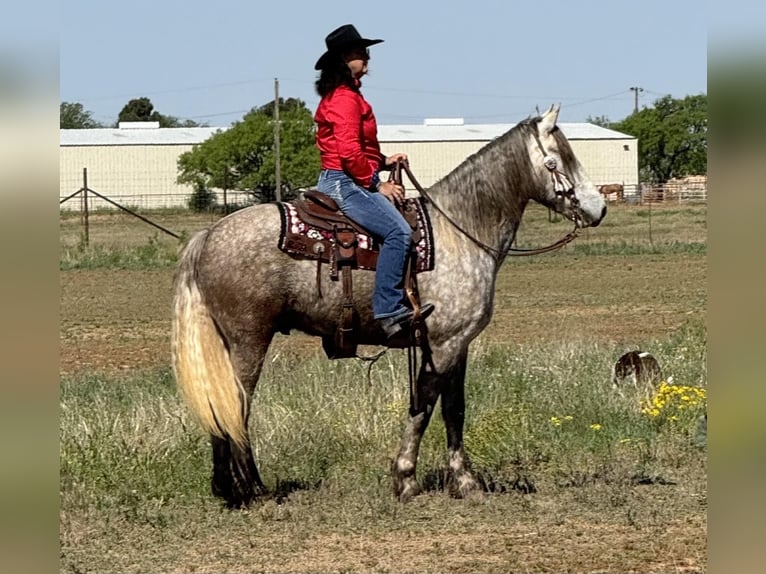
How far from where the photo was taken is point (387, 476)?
7.77m

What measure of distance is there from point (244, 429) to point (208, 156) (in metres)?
50.6

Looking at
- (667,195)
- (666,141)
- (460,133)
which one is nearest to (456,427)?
(667,195)

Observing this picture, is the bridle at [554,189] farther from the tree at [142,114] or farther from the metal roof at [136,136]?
the tree at [142,114]

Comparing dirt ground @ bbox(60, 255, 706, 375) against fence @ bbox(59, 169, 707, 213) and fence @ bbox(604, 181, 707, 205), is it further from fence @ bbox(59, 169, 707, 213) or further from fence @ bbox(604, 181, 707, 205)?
fence @ bbox(604, 181, 707, 205)

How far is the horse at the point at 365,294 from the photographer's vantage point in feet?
23.3

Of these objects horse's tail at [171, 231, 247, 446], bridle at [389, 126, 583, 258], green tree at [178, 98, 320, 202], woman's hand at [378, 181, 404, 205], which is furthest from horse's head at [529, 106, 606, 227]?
green tree at [178, 98, 320, 202]

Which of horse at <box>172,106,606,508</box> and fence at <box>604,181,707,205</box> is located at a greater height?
fence at <box>604,181,707,205</box>

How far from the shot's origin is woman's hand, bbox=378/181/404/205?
23.8 feet

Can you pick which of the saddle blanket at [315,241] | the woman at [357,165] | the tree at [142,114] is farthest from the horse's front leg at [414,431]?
the tree at [142,114]

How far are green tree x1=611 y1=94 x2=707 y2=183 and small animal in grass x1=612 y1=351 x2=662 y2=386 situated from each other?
6134 cm
